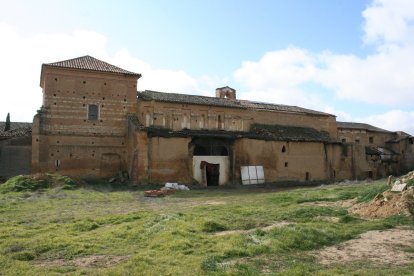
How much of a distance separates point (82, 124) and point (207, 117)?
10050 millimetres

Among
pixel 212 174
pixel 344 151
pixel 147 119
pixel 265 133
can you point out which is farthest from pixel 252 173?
pixel 344 151

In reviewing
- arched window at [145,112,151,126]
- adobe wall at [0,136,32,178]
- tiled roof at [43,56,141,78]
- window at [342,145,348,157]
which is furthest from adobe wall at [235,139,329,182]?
adobe wall at [0,136,32,178]

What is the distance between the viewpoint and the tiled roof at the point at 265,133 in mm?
30078

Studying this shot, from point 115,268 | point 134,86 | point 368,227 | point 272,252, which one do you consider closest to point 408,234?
point 368,227

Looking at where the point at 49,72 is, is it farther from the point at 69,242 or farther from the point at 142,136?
the point at 69,242

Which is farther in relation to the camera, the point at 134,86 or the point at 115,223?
the point at 134,86

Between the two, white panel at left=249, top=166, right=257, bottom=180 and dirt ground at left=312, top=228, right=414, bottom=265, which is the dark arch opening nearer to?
white panel at left=249, top=166, right=257, bottom=180

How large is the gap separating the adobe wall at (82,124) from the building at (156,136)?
0.07m

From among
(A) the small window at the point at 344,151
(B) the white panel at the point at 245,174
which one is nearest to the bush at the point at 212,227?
(B) the white panel at the point at 245,174

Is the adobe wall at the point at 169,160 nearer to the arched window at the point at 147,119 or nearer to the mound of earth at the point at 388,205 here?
the arched window at the point at 147,119

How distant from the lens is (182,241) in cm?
959

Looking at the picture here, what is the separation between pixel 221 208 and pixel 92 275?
8.80m

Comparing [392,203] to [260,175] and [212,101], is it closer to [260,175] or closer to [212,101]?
[260,175]

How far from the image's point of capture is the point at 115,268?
25.5 feet
